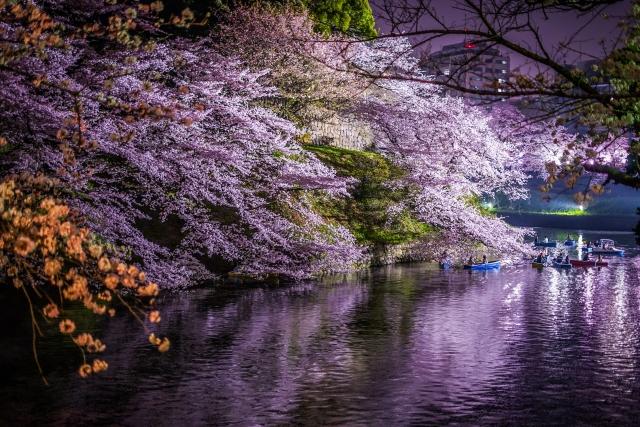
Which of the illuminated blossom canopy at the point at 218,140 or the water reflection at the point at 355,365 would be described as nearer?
the water reflection at the point at 355,365

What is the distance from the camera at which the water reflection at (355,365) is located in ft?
43.2

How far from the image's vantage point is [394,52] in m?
47.0

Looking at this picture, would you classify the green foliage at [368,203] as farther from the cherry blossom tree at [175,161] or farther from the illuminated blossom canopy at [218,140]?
the cherry blossom tree at [175,161]

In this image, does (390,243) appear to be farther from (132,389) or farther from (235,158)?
(132,389)

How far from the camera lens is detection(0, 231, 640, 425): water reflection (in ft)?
43.2

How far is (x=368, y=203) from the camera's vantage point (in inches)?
1587

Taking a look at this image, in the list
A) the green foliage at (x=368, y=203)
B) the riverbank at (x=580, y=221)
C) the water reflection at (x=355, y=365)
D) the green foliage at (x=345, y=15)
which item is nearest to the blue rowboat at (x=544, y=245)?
the green foliage at (x=368, y=203)

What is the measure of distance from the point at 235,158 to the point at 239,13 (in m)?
15.0

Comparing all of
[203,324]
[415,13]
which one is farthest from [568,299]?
[415,13]

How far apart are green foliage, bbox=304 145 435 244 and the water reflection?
425 inches

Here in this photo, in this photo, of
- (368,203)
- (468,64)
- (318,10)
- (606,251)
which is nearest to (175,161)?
(468,64)

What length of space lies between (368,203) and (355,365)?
23914 millimetres

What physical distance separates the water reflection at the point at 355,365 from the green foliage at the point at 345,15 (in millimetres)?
23127

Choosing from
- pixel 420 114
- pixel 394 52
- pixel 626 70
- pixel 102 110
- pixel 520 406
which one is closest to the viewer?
pixel 626 70
